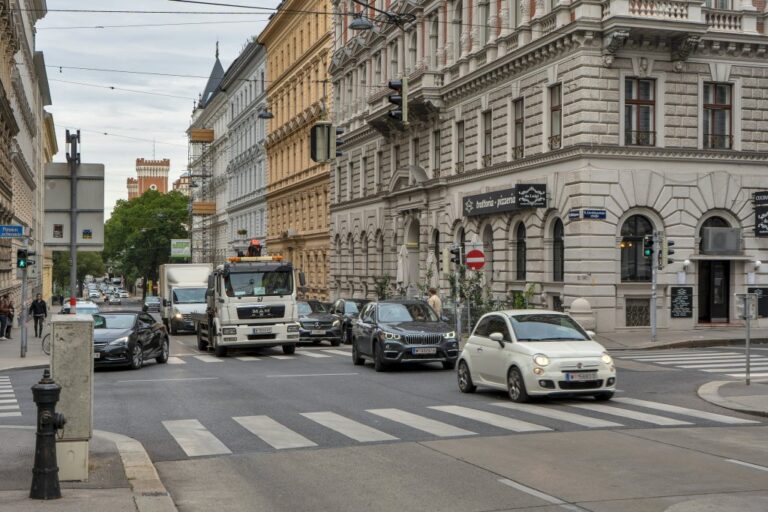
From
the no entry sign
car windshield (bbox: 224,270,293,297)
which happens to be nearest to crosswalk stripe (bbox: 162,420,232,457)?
A: car windshield (bbox: 224,270,293,297)

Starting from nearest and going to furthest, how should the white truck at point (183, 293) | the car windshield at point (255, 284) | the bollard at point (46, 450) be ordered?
1. the bollard at point (46, 450)
2. the car windshield at point (255, 284)
3. the white truck at point (183, 293)

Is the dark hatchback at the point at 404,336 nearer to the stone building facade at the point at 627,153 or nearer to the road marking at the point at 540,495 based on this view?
the stone building facade at the point at 627,153

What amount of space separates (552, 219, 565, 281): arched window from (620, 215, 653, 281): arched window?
2.00 m

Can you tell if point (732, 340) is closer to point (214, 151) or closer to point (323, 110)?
point (323, 110)

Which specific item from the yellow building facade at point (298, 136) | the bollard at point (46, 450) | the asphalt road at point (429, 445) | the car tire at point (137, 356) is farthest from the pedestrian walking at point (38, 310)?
the bollard at point (46, 450)

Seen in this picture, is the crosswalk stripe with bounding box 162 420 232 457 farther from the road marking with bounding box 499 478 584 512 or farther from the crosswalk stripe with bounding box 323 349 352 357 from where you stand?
the crosswalk stripe with bounding box 323 349 352 357

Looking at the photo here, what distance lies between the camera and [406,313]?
25688 millimetres

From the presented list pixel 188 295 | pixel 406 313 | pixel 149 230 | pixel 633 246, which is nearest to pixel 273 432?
pixel 406 313

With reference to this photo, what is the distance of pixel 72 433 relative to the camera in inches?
400

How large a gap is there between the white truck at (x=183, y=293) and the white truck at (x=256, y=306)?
54.7ft

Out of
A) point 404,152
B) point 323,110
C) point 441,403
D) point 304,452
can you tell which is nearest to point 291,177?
point 323,110

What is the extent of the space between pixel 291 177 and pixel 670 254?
4504cm

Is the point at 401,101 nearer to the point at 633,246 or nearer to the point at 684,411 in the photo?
the point at 684,411

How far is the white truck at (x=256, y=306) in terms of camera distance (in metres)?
30.8
